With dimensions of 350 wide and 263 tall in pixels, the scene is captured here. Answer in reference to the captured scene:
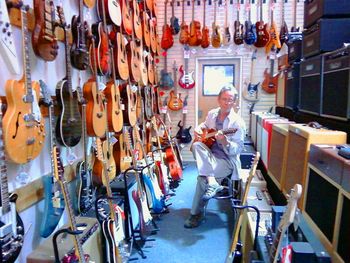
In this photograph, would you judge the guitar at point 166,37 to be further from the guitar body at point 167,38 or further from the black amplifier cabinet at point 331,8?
the black amplifier cabinet at point 331,8

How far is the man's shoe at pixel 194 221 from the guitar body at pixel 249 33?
3.23m

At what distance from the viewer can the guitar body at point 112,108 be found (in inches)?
101

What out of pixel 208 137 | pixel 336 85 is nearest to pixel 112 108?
pixel 208 137

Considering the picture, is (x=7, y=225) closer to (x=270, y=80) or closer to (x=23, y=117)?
(x=23, y=117)

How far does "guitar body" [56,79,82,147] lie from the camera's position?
72.9 inches

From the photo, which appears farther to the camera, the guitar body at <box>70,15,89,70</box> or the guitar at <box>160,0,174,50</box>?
the guitar at <box>160,0,174,50</box>

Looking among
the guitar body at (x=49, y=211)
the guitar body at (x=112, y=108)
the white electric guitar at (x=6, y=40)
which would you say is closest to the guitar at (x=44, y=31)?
the white electric guitar at (x=6, y=40)

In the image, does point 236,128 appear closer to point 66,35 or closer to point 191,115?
point 66,35

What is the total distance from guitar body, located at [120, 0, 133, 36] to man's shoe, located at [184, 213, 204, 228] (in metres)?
2.05

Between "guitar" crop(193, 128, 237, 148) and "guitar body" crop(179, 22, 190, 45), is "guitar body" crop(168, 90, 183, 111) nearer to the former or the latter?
"guitar body" crop(179, 22, 190, 45)

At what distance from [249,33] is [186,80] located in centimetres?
131

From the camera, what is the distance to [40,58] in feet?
5.81

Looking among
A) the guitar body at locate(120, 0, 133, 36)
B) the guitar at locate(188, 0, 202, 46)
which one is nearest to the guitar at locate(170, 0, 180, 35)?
the guitar at locate(188, 0, 202, 46)

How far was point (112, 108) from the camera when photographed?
101 inches
